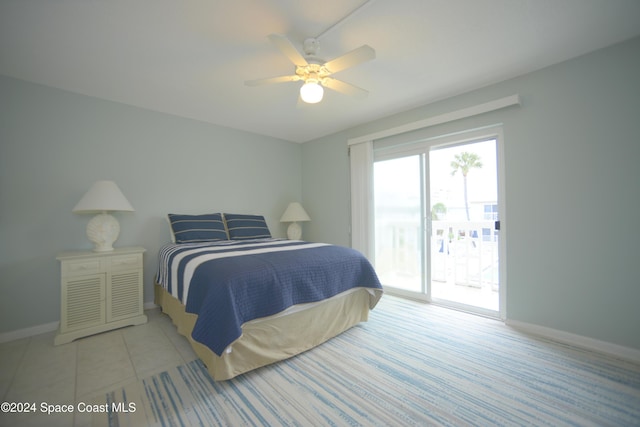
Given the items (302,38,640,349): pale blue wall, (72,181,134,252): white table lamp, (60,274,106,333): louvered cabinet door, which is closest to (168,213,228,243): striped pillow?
(72,181,134,252): white table lamp

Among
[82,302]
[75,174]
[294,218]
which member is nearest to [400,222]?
[294,218]

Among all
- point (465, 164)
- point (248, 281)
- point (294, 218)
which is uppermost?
point (465, 164)

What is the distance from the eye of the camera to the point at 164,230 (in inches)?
124

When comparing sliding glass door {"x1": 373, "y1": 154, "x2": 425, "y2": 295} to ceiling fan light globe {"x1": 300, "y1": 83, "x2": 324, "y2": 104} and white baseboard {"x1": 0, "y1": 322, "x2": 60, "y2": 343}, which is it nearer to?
ceiling fan light globe {"x1": 300, "y1": 83, "x2": 324, "y2": 104}

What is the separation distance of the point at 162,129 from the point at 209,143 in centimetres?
57

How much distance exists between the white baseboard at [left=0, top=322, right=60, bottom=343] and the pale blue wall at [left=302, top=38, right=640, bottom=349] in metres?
4.41

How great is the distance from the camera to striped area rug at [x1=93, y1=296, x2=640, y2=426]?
52.8 inches

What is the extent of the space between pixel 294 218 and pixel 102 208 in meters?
2.33

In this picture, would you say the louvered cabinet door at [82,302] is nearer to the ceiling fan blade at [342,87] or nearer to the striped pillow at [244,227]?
the striped pillow at [244,227]

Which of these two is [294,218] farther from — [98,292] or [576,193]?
[576,193]

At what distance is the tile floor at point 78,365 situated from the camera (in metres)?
1.46

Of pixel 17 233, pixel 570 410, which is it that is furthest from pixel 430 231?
pixel 17 233

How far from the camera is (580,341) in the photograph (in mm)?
2068

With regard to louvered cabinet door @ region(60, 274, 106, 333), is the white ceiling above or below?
above
